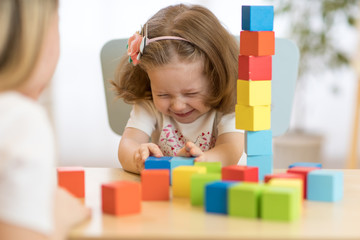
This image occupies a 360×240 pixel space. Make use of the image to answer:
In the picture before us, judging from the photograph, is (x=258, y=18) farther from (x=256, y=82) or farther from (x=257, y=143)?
(x=257, y=143)

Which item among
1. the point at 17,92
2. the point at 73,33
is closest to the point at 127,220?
the point at 17,92

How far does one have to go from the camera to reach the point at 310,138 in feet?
10.8

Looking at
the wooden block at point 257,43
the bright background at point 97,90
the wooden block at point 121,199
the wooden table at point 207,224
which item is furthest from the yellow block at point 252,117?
the bright background at point 97,90

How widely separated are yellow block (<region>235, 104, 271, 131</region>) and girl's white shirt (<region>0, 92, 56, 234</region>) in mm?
491

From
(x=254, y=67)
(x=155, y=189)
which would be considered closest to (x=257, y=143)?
(x=254, y=67)

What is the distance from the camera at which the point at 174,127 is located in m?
1.52

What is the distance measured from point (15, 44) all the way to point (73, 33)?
2.86 metres

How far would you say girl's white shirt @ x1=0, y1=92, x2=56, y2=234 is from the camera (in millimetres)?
691

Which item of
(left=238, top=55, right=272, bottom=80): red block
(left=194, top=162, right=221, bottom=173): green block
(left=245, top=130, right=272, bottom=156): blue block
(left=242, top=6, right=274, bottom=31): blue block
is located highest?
(left=242, top=6, right=274, bottom=31): blue block

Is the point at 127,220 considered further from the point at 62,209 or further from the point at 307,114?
the point at 307,114

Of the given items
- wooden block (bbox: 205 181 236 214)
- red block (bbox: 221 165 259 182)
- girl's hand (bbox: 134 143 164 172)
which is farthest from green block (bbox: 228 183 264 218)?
girl's hand (bbox: 134 143 164 172)

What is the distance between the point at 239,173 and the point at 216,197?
0.47 ft

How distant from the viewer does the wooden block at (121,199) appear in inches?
33.5

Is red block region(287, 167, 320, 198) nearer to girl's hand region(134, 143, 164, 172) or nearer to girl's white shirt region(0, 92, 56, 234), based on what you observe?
girl's hand region(134, 143, 164, 172)
